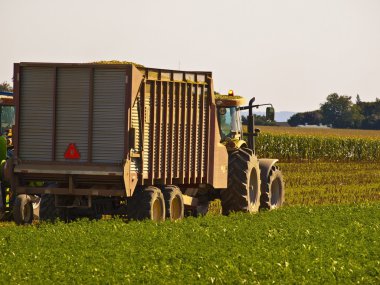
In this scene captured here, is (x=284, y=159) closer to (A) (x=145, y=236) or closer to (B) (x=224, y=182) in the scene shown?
(B) (x=224, y=182)

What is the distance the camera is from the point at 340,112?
138 metres

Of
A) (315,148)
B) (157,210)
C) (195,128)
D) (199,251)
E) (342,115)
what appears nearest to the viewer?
(199,251)

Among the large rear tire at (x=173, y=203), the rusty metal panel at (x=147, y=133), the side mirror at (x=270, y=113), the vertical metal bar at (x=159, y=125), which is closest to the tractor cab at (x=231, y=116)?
the side mirror at (x=270, y=113)

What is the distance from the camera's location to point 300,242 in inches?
691

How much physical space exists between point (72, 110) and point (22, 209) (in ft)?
Result: 7.32

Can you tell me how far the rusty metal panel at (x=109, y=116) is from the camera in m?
20.0

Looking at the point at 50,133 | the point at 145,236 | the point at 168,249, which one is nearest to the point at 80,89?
the point at 50,133

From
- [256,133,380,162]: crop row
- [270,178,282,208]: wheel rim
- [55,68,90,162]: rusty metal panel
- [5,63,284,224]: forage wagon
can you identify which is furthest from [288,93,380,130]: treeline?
[55,68,90,162]: rusty metal panel

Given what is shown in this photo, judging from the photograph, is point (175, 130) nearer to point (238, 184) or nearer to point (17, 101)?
point (238, 184)

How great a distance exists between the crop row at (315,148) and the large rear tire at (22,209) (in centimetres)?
3642

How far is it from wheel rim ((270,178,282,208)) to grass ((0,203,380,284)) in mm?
4882

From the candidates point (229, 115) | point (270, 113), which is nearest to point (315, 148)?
point (270, 113)

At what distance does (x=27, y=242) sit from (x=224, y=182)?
6949 mm

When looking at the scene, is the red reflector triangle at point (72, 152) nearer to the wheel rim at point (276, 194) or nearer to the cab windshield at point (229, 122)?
the cab windshield at point (229, 122)
